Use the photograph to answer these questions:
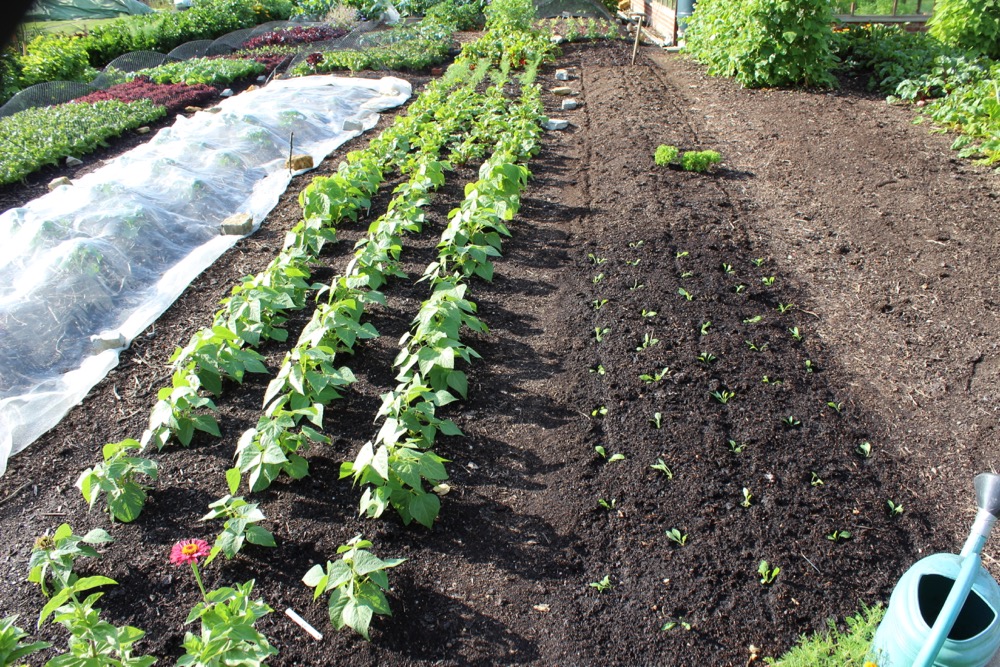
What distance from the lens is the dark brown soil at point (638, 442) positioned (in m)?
2.62

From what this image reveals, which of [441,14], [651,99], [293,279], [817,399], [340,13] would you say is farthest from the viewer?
[340,13]

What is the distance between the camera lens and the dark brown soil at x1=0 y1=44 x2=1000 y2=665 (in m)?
2.62

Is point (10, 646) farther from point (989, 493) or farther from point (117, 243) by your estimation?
point (117, 243)

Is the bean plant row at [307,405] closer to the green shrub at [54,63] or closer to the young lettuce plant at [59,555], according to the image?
the young lettuce plant at [59,555]

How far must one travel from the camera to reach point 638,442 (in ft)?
11.1

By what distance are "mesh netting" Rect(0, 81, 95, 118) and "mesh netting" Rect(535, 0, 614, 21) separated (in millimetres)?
8751

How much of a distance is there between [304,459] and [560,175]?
433 centimetres

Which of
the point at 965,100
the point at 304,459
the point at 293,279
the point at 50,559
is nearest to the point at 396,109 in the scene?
the point at 293,279

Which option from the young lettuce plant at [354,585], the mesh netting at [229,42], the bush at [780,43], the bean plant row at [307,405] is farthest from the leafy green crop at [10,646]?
the mesh netting at [229,42]

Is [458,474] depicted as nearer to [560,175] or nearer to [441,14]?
[560,175]

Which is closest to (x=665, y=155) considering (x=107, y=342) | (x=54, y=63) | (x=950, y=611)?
(x=107, y=342)

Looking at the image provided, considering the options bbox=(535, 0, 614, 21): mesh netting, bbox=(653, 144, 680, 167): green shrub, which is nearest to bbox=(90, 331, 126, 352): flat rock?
bbox=(653, 144, 680, 167): green shrub

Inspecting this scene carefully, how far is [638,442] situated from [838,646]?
121 centimetres

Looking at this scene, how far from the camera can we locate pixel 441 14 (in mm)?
15234
